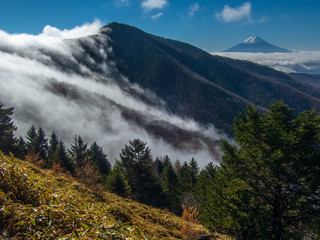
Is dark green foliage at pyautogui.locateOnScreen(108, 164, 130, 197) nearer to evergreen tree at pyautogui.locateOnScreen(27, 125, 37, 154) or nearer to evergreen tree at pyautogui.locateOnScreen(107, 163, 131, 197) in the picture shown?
evergreen tree at pyautogui.locateOnScreen(107, 163, 131, 197)

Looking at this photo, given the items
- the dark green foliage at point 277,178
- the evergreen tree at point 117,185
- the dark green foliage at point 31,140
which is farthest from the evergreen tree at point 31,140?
the dark green foliage at point 277,178

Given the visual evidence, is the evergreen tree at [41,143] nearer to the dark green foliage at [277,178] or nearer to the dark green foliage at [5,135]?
the dark green foliage at [5,135]

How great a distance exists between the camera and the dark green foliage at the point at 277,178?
10.2 m

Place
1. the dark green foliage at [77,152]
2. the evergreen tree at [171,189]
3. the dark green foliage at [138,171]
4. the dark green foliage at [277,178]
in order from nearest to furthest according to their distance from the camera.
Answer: the dark green foliage at [277,178] → the dark green foliage at [138,171] → the evergreen tree at [171,189] → the dark green foliage at [77,152]

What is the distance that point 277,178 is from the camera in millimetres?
10383

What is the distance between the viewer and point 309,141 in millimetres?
10578

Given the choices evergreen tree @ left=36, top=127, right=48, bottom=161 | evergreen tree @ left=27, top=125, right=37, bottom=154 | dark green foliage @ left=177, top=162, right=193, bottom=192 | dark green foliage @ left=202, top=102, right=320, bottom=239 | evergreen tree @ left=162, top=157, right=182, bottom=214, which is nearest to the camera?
dark green foliage @ left=202, top=102, right=320, bottom=239

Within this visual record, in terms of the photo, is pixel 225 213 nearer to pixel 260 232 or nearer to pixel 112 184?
pixel 260 232

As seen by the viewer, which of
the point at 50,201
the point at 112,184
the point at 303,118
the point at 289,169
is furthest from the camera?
the point at 112,184

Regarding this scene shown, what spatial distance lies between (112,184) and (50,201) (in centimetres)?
2888

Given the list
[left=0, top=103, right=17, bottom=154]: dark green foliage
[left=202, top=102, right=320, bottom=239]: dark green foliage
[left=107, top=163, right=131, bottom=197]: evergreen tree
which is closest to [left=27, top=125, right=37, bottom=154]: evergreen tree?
[left=0, top=103, right=17, bottom=154]: dark green foliage

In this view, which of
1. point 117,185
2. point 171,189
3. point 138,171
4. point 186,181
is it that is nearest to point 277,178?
point 117,185

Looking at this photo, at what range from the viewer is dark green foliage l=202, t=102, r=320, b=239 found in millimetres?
10234

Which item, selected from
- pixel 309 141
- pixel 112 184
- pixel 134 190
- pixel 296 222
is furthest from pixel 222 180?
pixel 134 190
